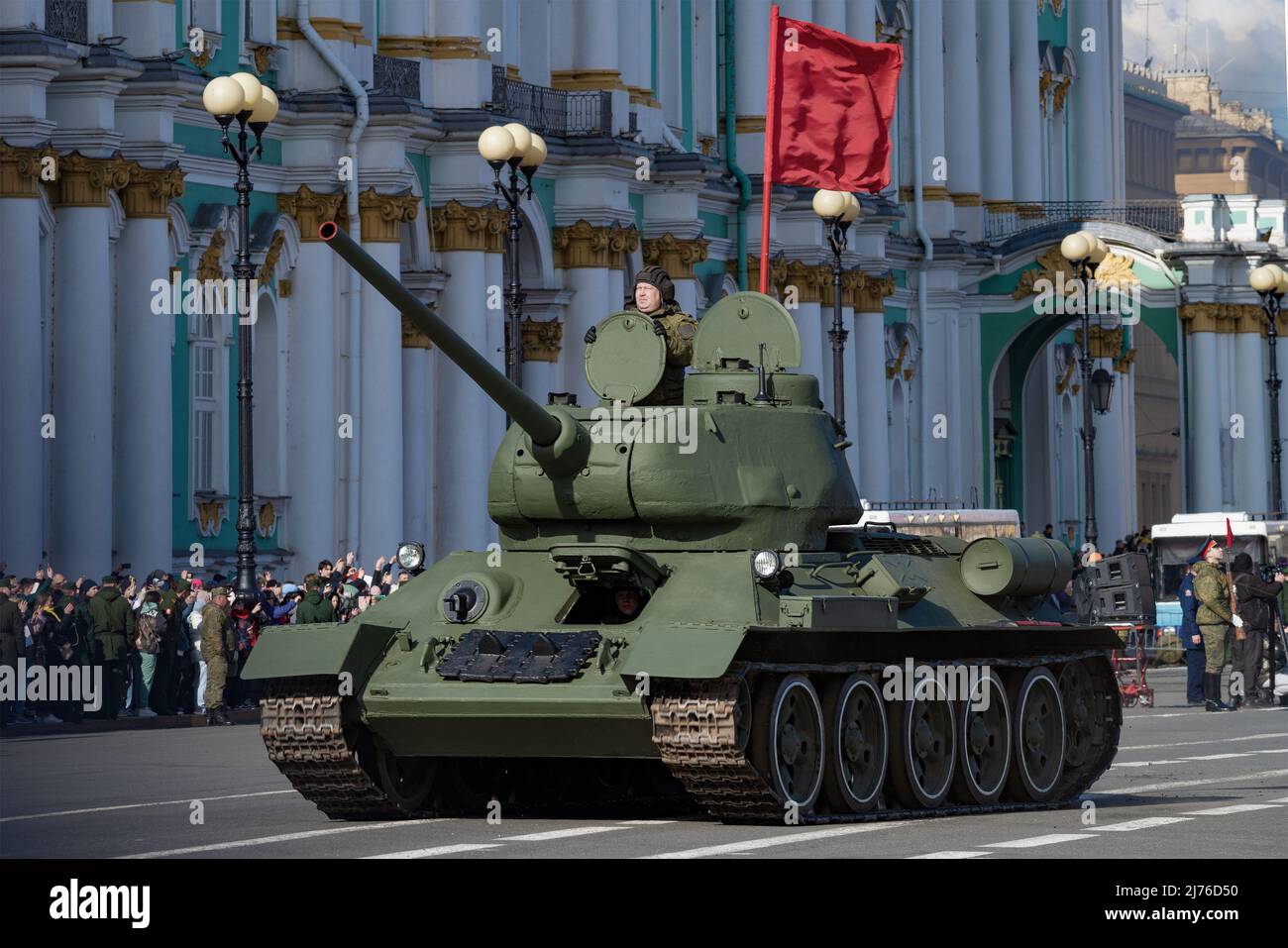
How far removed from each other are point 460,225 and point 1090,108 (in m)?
29.5

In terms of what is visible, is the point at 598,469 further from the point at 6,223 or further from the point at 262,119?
the point at 6,223

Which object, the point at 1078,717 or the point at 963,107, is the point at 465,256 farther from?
the point at 963,107

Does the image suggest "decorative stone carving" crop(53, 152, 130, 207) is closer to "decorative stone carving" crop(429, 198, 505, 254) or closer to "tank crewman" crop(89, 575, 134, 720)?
"tank crewman" crop(89, 575, 134, 720)

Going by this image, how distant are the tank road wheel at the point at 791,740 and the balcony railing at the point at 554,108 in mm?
23732

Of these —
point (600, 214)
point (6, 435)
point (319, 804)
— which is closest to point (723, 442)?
point (319, 804)

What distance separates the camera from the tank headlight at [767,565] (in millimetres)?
15812

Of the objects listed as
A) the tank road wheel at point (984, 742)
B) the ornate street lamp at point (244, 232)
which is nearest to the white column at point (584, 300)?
the ornate street lamp at point (244, 232)

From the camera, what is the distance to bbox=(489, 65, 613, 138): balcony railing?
3944 cm

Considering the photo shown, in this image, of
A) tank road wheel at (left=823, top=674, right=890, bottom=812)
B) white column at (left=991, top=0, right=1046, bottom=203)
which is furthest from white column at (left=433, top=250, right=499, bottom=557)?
white column at (left=991, top=0, right=1046, bottom=203)

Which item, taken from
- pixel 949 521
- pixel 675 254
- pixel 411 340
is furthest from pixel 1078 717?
pixel 675 254

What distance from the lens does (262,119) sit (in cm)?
2728

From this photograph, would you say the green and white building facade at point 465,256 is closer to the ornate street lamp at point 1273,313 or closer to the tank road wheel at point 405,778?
the ornate street lamp at point 1273,313

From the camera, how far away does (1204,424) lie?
58719 millimetres
